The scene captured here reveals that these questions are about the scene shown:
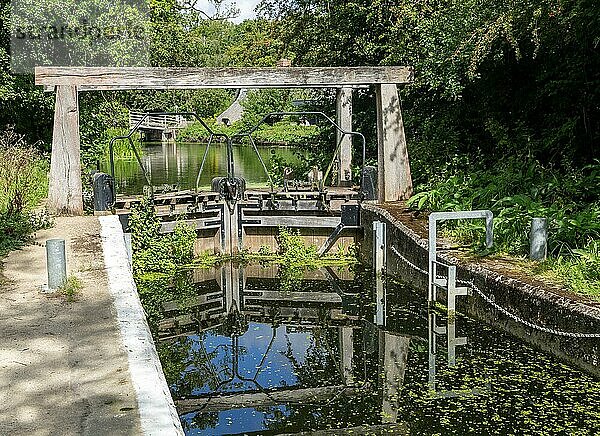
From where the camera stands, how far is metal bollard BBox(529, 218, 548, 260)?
319 inches

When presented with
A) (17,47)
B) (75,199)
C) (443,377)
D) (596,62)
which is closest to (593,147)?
(596,62)

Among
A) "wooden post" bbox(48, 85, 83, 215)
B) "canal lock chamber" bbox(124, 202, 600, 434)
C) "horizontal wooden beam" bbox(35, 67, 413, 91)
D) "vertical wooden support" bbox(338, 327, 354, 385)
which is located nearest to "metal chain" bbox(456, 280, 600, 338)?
"canal lock chamber" bbox(124, 202, 600, 434)

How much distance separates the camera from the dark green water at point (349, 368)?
613 centimetres

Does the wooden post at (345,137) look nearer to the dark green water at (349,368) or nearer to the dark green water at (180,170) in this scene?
the dark green water at (349,368)

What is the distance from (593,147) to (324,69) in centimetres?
432

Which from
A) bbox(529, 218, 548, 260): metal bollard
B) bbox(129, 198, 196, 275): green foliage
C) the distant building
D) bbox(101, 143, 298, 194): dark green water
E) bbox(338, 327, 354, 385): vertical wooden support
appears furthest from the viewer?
the distant building

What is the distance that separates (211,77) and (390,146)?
3085 mm

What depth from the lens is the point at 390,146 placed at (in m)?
12.8

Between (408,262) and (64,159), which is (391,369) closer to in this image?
(408,262)

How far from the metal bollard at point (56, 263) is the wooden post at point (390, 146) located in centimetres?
697

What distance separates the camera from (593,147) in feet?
39.7

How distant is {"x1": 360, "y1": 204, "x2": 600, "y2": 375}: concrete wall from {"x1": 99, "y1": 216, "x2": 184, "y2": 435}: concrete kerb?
3.55 meters

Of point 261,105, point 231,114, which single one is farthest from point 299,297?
point 231,114

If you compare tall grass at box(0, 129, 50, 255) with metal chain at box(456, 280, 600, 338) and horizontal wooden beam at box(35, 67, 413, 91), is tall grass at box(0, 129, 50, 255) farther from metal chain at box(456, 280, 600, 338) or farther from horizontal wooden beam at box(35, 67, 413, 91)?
metal chain at box(456, 280, 600, 338)
